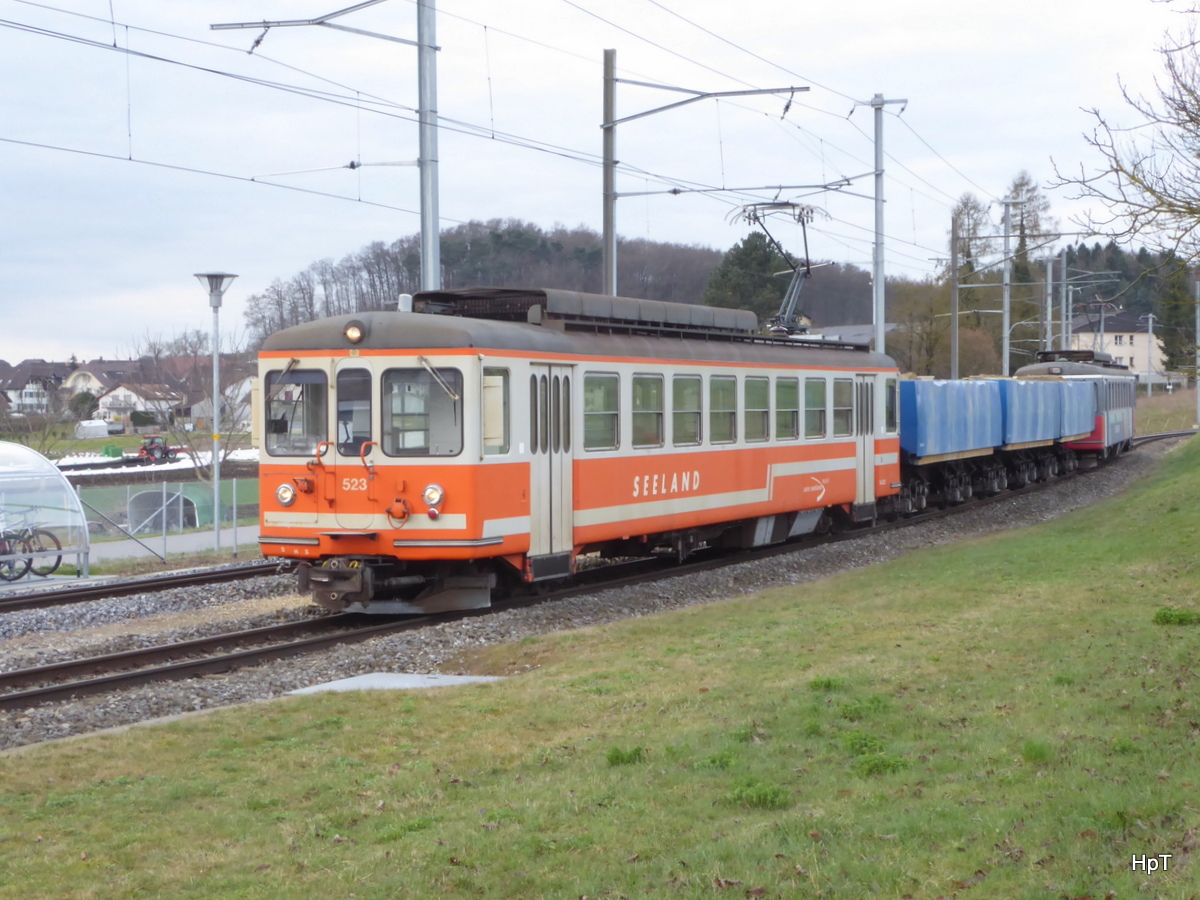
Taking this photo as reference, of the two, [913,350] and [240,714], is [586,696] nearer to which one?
[240,714]

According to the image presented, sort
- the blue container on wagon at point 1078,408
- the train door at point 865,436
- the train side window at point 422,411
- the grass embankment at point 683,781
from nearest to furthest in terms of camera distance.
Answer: the grass embankment at point 683,781, the train side window at point 422,411, the train door at point 865,436, the blue container on wagon at point 1078,408

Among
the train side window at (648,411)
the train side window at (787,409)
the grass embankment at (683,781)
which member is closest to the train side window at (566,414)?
the train side window at (648,411)

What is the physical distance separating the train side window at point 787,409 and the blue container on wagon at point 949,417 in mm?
6232

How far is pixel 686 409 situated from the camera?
15680 mm

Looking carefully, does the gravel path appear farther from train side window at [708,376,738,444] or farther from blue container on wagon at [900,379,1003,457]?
blue container on wagon at [900,379,1003,457]

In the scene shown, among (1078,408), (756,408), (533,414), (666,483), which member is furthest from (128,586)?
→ (1078,408)

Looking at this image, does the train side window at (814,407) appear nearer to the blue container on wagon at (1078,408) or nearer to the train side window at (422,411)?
the train side window at (422,411)

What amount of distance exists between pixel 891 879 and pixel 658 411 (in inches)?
420

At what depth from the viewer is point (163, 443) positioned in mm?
53969

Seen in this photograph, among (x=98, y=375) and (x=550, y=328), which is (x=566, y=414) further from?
(x=98, y=375)

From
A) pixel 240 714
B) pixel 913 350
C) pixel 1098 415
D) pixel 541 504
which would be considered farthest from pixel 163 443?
pixel 240 714

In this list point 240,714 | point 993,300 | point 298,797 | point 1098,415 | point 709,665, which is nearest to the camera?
point 298,797

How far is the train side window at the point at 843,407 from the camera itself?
19.6 metres

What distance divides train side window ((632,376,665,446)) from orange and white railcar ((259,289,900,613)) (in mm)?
25
